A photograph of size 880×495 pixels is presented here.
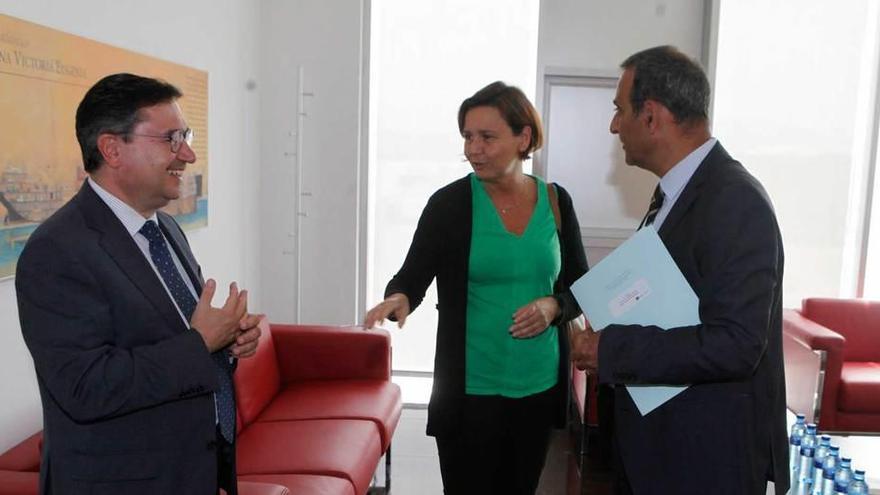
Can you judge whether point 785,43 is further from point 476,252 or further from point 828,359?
point 476,252

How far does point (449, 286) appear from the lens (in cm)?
210

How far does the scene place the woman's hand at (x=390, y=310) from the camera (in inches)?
78.5

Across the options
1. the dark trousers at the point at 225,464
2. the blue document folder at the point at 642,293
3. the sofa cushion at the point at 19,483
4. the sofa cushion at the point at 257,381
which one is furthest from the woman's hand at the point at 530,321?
the sofa cushion at the point at 257,381

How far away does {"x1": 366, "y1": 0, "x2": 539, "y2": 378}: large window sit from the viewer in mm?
4875

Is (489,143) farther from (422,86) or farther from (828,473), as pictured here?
(422,86)

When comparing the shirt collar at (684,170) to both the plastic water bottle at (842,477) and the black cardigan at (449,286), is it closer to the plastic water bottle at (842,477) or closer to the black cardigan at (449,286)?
the black cardigan at (449,286)

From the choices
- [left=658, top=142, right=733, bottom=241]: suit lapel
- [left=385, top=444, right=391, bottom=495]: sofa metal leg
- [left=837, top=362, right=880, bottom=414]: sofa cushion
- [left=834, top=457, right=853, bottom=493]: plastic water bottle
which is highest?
[left=658, top=142, right=733, bottom=241]: suit lapel

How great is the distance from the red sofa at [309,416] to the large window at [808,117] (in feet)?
9.89

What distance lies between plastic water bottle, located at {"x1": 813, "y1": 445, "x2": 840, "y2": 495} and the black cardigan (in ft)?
2.39

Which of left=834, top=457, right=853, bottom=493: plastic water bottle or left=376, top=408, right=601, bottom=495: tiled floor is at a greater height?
left=834, top=457, right=853, bottom=493: plastic water bottle

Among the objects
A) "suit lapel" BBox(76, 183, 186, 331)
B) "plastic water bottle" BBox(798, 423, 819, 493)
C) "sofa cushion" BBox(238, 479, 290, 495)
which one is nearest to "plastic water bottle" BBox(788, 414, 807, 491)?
"plastic water bottle" BBox(798, 423, 819, 493)

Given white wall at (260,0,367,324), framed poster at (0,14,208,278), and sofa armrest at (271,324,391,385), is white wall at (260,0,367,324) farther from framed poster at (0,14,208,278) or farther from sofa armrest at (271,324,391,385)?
framed poster at (0,14,208,278)

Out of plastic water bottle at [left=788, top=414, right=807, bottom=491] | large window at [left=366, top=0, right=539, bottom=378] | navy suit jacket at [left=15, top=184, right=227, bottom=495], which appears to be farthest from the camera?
large window at [left=366, top=0, right=539, bottom=378]

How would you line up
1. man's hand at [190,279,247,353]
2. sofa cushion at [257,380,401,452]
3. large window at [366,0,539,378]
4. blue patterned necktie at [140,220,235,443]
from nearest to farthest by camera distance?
man's hand at [190,279,247,353]
blue patterned necktie at [140,220,235,443]
sofa cushion at [257,380,401,452]
large window at [366,0,539,378]
